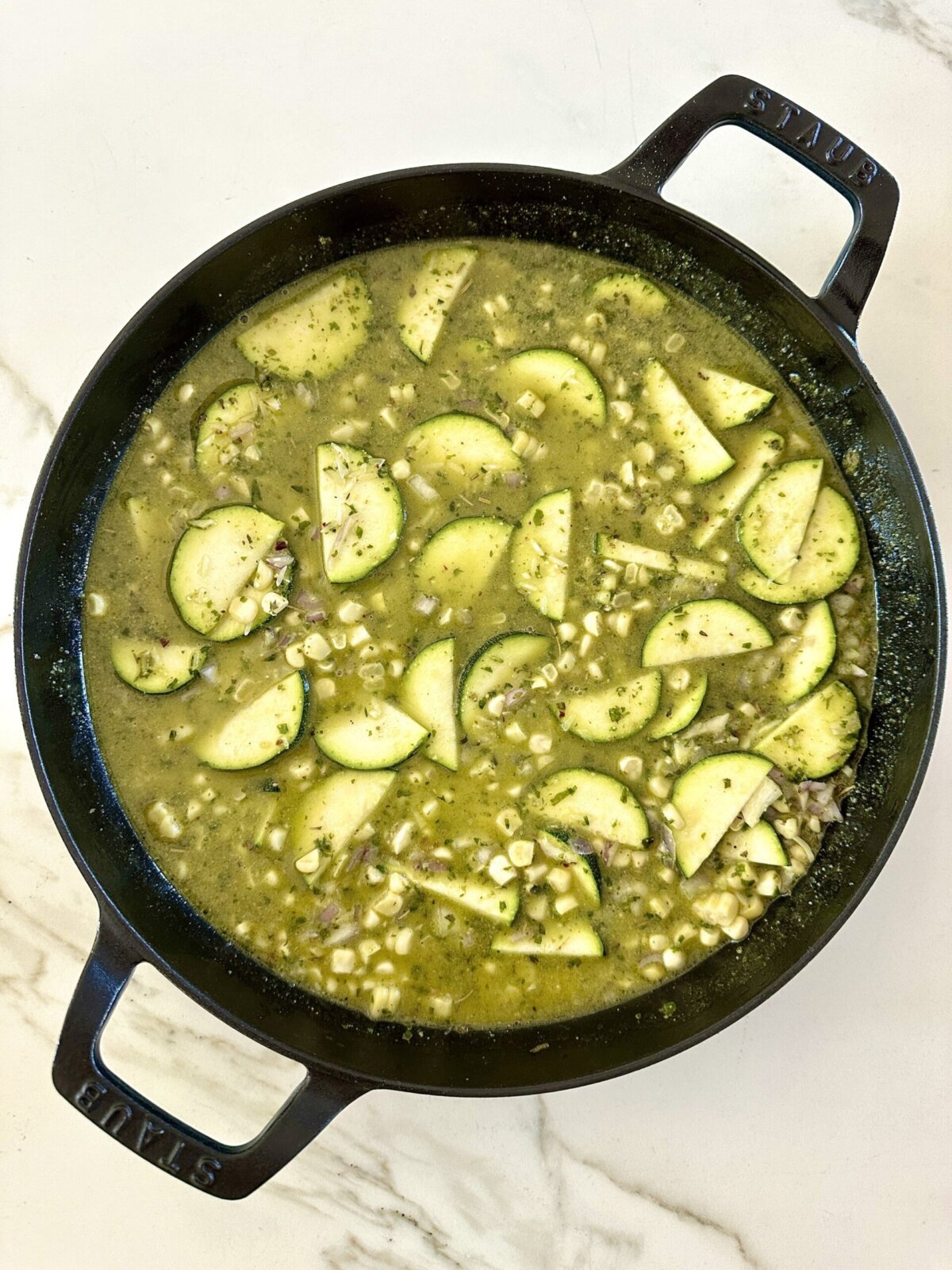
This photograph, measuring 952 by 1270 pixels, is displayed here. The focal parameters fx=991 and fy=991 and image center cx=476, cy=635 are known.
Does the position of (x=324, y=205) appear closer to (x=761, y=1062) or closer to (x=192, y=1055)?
(x=192, y=1055)

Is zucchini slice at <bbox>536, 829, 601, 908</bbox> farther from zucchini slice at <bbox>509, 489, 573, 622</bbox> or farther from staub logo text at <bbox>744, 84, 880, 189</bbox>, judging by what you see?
staub logo text at <bbox>744, 84, 880, 189</bbox>

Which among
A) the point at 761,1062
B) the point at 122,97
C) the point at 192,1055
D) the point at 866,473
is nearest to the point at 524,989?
the point at 761,1062

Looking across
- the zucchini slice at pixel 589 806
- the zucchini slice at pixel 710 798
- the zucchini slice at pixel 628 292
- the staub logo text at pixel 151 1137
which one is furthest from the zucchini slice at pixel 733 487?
the staub logo text at pixel 151 1137

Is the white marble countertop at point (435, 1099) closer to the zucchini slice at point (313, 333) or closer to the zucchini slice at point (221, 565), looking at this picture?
the zucchini slice at point (313, 333)

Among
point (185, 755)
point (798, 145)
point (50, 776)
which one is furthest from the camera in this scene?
point (185, 755)

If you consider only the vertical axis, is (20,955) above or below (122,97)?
below

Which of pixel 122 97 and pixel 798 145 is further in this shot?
pixel 122 97

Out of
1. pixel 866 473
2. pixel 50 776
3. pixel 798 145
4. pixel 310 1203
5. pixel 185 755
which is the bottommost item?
pixel 310 1203
